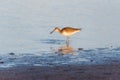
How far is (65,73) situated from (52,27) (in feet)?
23.8

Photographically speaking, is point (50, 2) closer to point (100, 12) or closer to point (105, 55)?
point (100, 12)

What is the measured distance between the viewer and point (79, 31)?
16.6m

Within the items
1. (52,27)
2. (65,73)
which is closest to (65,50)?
(65,73)

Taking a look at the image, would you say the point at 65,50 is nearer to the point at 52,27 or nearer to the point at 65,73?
the point at 65,73

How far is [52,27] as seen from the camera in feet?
59.4

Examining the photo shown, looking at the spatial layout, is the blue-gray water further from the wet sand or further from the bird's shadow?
the wet sand

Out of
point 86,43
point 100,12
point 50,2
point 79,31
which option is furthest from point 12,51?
point 50,2

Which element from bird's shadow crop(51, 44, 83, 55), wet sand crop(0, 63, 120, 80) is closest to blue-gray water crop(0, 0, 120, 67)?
bird's shadow crop(51, 44, 83, 55)

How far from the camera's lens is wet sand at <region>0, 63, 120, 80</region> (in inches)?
414

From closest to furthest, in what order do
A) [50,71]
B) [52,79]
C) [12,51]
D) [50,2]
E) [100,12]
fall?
[52,79]
[50,71]
[12,51]
[100,12]
[50,2]

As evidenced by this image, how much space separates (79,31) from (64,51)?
10.1ft

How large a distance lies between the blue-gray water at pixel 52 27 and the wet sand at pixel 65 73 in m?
0.62

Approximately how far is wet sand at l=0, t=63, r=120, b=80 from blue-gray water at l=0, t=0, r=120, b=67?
62 centimetres

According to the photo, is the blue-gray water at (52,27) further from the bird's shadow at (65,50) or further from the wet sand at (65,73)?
the wet sand at (65,73)
